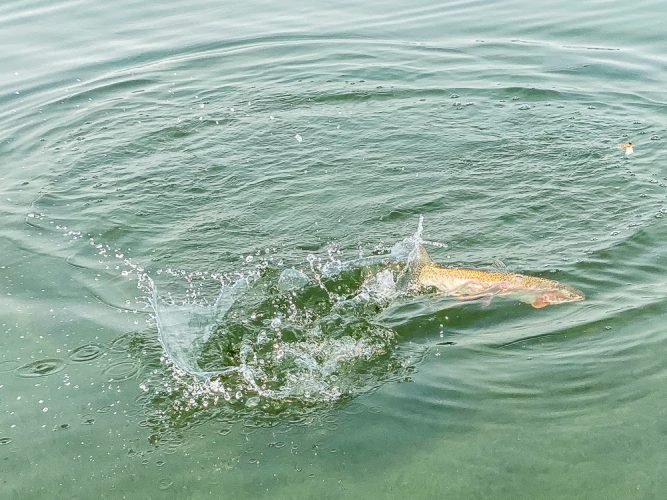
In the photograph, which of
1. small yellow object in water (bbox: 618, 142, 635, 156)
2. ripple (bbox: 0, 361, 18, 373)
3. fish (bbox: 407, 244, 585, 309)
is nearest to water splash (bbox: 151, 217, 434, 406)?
fish (bbox: 407, 244, 585, 309)

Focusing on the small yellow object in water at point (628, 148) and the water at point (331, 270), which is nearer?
the water at point (331, 270)

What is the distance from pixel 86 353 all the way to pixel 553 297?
319 cm

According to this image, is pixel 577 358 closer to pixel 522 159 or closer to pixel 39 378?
pixel 522 159

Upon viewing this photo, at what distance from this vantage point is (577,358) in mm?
5309

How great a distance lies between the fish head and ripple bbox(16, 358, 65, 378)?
126 inches

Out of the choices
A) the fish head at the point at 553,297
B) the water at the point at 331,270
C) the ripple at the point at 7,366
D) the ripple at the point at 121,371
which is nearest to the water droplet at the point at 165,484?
the water at the point at 331,270

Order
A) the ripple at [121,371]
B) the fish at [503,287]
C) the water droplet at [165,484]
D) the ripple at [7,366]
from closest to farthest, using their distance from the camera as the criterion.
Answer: the water droplet at [165,484] → the ripple at [121,371] → the ripple at [7,366] → the fish at [503,287]

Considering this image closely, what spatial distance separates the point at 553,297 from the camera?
5805mm

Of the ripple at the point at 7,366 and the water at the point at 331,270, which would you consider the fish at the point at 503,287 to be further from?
the ripple at the point at 7,366

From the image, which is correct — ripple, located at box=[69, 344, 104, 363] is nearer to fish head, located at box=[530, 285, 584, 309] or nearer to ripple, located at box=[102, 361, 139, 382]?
ripple, located at box=[102, 361, 139, 382]

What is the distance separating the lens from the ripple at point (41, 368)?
5.35 metres

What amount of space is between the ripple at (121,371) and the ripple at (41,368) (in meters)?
0.33

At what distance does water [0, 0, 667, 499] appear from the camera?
4621mm

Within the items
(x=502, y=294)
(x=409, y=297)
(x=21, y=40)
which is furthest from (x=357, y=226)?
(x=21, y=40)
